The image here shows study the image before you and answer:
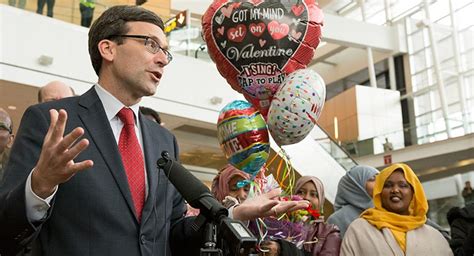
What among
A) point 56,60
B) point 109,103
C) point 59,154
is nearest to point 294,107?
point 109,103

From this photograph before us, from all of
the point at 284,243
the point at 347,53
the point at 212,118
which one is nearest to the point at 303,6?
the point at 284,243

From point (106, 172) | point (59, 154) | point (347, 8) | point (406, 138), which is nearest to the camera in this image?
point (59, 154)

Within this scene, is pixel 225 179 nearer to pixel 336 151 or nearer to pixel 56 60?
pixel 56 60

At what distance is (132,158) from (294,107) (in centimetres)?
136

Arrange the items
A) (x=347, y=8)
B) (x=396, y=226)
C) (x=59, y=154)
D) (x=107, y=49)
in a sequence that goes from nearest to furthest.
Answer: (x=59, y=154), (x=107, y=49), (x=396, y=226), (x=347, y=8)

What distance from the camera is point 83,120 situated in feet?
5.67

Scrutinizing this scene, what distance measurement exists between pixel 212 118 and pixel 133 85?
353 inches

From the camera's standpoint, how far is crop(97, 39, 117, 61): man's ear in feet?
6.17

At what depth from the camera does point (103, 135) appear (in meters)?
1.71

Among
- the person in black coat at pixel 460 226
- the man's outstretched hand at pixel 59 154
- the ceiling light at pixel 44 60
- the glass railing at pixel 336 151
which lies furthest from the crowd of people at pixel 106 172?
the glass railing at pixel 336 151

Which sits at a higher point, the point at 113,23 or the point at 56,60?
the point at 56,60

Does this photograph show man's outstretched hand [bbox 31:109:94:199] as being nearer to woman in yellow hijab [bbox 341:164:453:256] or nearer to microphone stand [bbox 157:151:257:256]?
microphone stand [bbox 157:151:257:256]

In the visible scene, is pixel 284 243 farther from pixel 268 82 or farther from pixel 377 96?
pixel 377 96

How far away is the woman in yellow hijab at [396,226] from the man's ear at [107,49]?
200 centimetres
